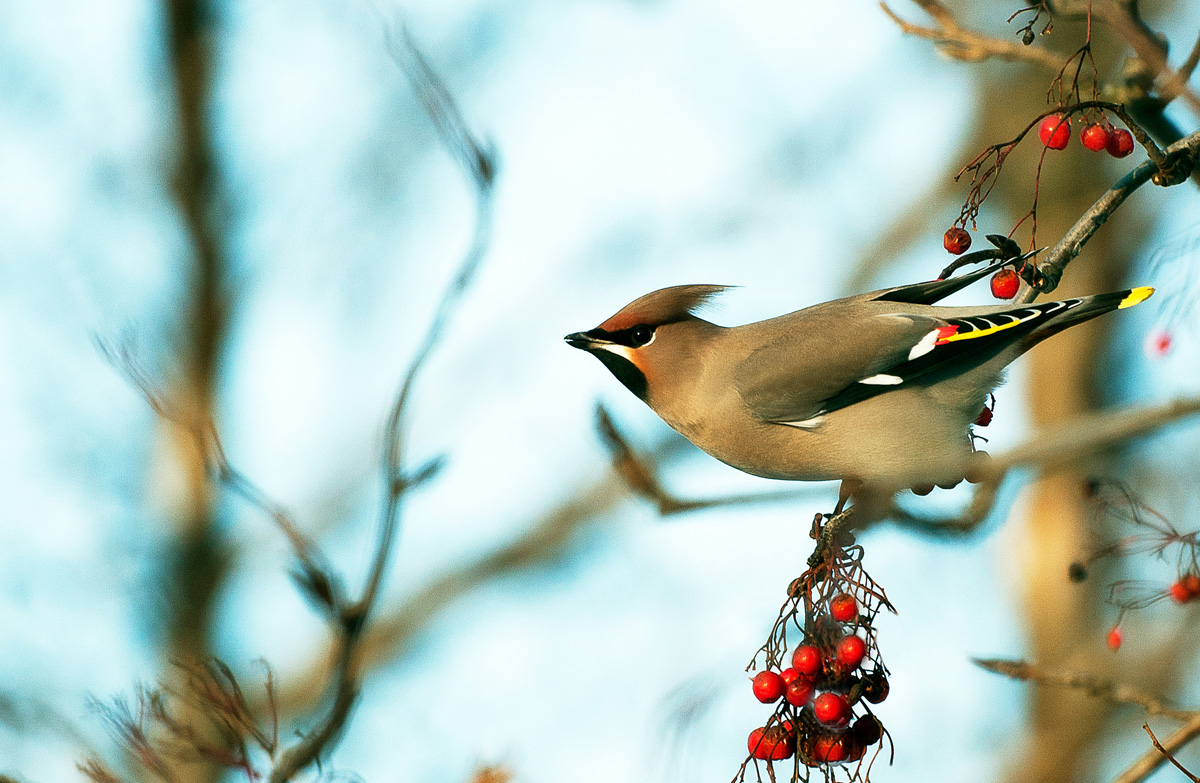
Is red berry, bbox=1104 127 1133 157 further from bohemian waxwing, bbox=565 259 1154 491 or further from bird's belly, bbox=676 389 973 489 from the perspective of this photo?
bird's belly, bbox=676 389 973 489

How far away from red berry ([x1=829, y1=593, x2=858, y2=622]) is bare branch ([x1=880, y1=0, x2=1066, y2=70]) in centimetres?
125

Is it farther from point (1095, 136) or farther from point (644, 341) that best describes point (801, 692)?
point (1095, 136)

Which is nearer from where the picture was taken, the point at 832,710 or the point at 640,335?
Answer: the point at 832,710

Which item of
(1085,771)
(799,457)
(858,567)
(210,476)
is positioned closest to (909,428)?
(799,457)

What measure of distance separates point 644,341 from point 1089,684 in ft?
5.26

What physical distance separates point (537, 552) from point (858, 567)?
29.8 ft

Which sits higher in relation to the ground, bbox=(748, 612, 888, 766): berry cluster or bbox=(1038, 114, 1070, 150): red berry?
bbox=(1038, 114, 1070, 150): red berry

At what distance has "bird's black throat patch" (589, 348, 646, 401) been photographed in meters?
3.58

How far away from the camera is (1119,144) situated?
2.87 meters

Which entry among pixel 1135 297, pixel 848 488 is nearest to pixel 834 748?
pixel 848 488

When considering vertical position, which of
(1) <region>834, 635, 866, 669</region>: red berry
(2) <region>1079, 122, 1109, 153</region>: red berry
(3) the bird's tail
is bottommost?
(1) <region>834, 635, 866, 669</region>: red berry

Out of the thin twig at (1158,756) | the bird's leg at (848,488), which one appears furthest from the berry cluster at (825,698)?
the bird's leg at (848,488)

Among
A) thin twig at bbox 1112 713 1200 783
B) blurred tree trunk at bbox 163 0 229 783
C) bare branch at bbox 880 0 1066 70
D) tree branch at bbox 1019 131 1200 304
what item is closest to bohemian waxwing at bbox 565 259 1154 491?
tree branch at bbox 1019 131 1200 304

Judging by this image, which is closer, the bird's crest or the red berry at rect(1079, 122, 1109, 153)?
the red berry at rect(1079, 122, 1109, 153)
